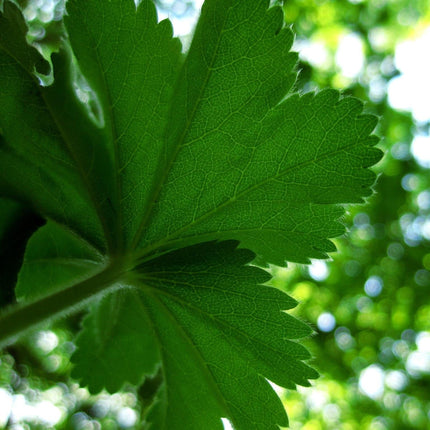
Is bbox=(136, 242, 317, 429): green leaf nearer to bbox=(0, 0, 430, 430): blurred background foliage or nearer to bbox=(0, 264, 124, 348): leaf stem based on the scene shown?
bbox=(0, 264, 124, 348): leaf stem

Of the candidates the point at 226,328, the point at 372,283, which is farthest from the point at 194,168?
the point at 372,283

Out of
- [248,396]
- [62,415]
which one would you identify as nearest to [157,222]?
[248,396]

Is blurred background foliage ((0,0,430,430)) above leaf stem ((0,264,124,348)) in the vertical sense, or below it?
above

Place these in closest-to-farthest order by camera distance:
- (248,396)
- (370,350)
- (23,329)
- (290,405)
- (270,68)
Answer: (23,329), (270,68), (248,396), (290,405), (370,350)

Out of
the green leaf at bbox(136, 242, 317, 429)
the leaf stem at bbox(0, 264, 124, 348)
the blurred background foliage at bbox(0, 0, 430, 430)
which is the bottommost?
the leaf stem at bbox(0, 264, 124, 348)

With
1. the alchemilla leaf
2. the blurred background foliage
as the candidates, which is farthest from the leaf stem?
the blurred background foliage

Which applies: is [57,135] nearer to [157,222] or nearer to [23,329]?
[157,222]

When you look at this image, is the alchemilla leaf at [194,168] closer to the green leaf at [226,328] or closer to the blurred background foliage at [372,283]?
the green leaf at [226,328]
